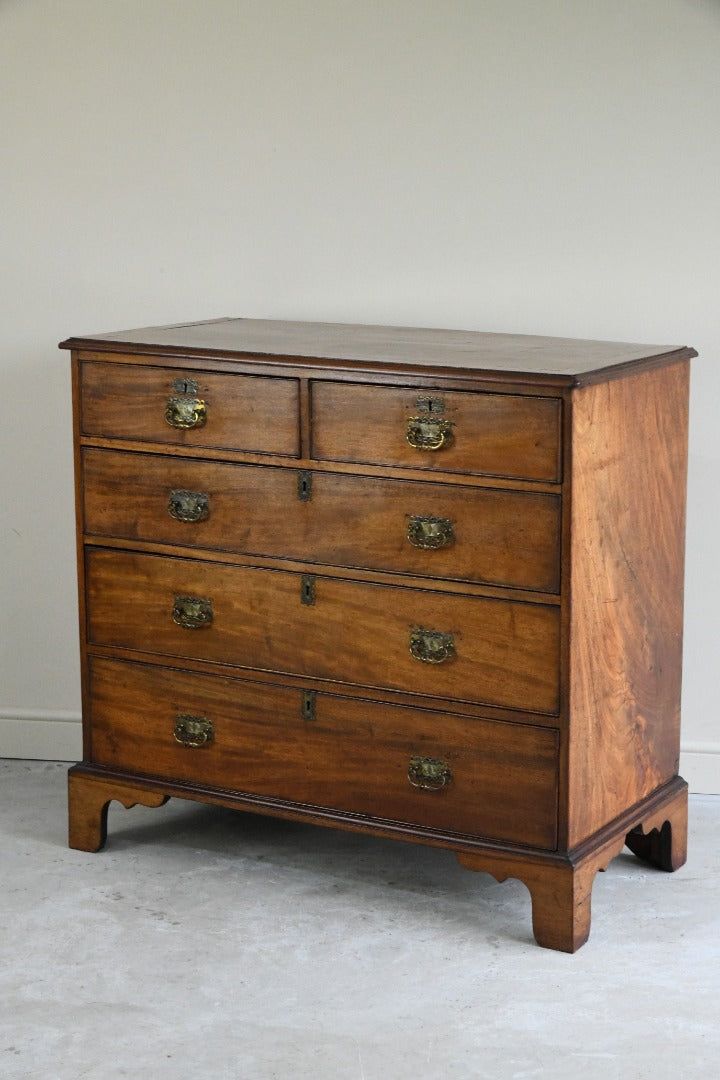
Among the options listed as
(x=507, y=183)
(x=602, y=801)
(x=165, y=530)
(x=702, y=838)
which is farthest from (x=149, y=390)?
(x=702, y=838)

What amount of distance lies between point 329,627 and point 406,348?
56 cm

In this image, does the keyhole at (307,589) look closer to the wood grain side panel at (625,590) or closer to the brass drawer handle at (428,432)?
the brass drawer handle at (428,432)

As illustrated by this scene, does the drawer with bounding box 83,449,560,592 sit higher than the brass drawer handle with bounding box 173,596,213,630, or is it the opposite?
the drawer with bounding box 83,449,560,592

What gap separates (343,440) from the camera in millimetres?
2982

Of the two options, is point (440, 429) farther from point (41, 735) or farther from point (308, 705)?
point (41, 735)

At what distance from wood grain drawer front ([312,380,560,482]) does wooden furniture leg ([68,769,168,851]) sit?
886 millimetres

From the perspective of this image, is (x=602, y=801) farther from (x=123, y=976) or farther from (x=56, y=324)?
(x=56, y=324)

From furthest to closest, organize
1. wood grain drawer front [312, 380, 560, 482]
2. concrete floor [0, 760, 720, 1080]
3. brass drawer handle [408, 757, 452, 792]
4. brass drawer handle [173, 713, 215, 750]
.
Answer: brass drawer handle [173, 713, 215, 750] < brass drawer handle [408, 757, 452, 792] < wood grain drawer front [312, 380, 560, 482] < concrete floor [0, 760, 720, 1080]

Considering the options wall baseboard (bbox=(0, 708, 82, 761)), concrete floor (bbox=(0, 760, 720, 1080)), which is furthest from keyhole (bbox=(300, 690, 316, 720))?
wall baseboard (bbox=(0, 708, 82, 761))

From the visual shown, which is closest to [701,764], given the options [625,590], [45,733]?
[625,590]

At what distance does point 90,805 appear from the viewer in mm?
3404

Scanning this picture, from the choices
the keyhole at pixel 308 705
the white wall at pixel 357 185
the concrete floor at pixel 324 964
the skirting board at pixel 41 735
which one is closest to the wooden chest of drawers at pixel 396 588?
the keyhole at pixel 308 705

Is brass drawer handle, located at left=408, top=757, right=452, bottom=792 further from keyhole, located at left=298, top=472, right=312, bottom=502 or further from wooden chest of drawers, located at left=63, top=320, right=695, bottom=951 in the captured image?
keyhole, located at left=298, top=472, right=312, bottom=502

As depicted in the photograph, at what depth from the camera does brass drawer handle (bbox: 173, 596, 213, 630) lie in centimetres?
319
